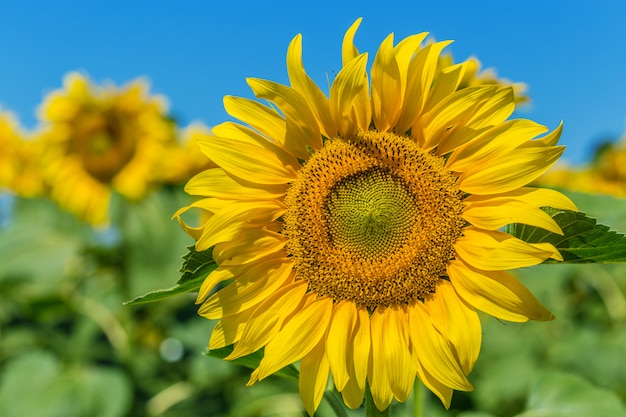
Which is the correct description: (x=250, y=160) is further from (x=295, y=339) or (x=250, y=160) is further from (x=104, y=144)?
(x=104, y=144)

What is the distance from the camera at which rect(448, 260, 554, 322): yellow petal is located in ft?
5.36

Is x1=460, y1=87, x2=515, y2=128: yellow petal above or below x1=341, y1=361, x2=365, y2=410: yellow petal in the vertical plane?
above

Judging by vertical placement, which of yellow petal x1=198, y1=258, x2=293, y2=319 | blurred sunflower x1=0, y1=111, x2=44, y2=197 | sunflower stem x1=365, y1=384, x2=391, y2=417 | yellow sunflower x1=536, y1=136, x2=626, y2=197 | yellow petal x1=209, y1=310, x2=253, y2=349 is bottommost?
sunflower stem x1=365, y1=384, x2=391, y2=417

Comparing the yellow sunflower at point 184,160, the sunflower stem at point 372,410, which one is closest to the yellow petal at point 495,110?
the sunflower stem at point 372,410

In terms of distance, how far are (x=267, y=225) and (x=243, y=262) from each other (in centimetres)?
12

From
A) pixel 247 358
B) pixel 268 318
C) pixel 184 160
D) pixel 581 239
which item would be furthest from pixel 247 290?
pixel 184 160

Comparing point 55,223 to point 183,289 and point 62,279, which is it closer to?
point 62,279

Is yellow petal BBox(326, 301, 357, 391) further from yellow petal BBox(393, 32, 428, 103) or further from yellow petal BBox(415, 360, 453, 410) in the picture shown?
yellow petal BBox(393, 32, 428, 103)

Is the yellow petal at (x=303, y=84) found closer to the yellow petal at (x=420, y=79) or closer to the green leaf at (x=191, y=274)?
the yellow petal at (x=420, y=79)

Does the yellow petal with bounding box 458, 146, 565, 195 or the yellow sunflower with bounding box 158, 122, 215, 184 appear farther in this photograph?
the yellow sunflower with bounding box 158, 122, 215, 184

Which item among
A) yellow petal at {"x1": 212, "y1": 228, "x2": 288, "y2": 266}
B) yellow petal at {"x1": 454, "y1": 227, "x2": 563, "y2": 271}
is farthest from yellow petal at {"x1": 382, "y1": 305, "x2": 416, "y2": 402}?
yellow petal at {"x1": 212, "y1": 228, "x2": 288, "y2": 266}

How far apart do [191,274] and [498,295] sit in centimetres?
71

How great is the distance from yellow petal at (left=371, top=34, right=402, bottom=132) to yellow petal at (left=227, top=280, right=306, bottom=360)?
0.45 meters

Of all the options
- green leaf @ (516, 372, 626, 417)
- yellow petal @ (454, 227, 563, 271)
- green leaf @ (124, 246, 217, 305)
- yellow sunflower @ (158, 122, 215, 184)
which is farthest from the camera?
yellow sunflower @ (158, 122, 215, 184)
